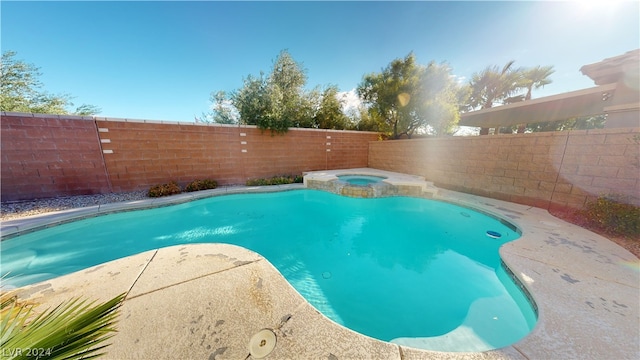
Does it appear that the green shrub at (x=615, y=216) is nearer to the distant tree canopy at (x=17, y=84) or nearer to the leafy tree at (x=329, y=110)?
the leafy tree at (x=329, y=110)

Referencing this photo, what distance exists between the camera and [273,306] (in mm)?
1667

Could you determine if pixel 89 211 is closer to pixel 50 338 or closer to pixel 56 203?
pixel 56 203

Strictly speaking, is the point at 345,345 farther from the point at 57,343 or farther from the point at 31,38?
the point at 31,38

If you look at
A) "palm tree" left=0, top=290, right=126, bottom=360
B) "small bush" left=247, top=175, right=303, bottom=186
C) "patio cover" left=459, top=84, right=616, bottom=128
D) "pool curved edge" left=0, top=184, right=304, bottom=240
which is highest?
"patio cover" left=459, top=84, right=616, bottom=128

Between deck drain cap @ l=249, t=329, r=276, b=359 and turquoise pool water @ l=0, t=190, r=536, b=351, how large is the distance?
3.65 ft

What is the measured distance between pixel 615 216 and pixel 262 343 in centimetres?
599

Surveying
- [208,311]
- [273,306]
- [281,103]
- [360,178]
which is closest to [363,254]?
[273,306]

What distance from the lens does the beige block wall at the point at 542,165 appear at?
11.5 feet

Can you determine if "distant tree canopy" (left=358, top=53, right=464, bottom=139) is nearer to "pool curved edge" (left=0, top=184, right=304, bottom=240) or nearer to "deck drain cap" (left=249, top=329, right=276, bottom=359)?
"pool curved edge" (left=0, top=184, right=304, bottom=240)

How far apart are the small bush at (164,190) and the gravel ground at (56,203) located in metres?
0.23

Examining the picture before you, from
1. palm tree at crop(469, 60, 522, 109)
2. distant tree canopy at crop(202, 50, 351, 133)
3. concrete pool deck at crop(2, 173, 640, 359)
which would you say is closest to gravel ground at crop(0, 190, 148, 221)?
concrete pool deck at crop(2, 173, 640, 359)

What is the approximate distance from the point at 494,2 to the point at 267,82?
7552mm

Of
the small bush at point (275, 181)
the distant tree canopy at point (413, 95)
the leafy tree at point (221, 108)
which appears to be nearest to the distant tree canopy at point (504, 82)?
the distant tree canopy at point (413, 95)

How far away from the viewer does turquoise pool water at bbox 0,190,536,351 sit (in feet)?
7.17
